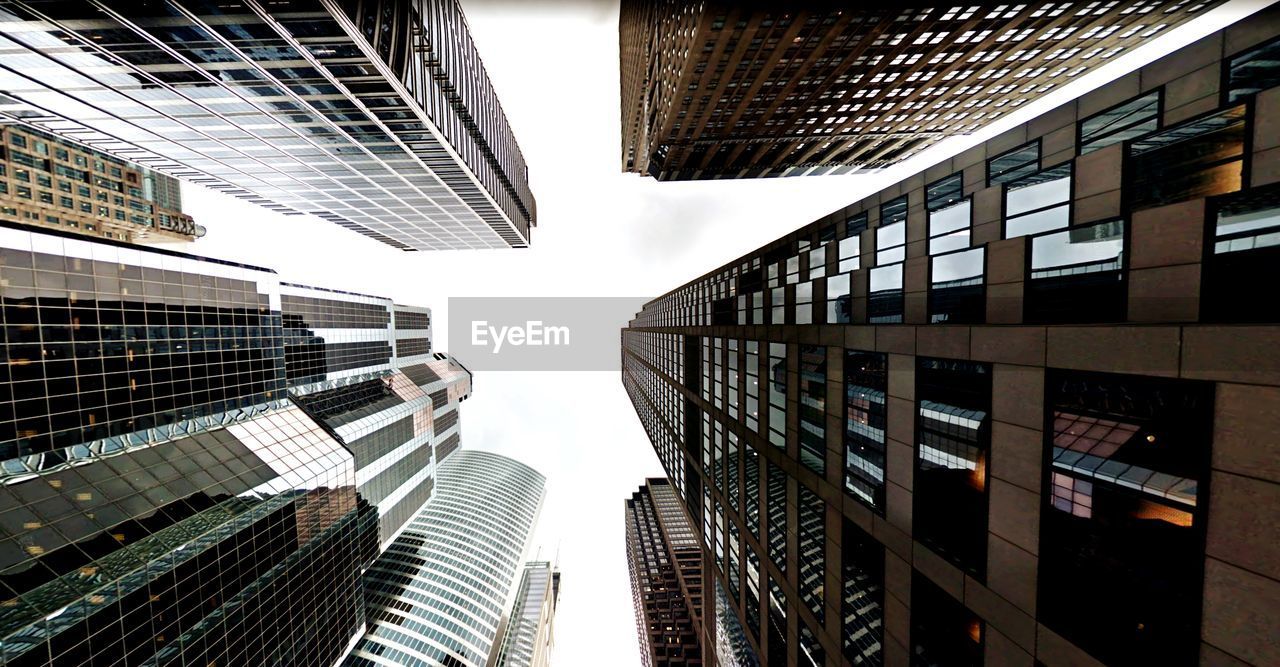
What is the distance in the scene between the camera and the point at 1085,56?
5066 cm

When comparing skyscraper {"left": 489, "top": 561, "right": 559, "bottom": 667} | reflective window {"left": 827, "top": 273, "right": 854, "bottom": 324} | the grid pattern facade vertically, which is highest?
the grid pattern facade

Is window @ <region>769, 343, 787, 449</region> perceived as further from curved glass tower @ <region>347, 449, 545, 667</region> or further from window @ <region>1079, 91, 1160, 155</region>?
curved glass tower @ <region>347, 449, 545, 667</region>

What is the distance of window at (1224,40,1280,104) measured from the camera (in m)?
7.24

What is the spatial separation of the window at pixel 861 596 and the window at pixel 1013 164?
47.2ft

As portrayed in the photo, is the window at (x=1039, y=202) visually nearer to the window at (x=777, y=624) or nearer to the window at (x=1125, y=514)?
the window at (x=1125, y=514)

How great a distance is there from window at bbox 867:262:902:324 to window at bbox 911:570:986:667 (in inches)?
386

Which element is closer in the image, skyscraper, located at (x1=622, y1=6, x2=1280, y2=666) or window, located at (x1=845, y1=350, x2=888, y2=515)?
skyscraper, located at (x1=622, y1=6, x2=1280, y2=666)

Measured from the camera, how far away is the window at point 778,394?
904 inches

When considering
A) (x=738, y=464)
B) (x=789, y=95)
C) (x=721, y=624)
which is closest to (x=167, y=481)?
(x=738, y=464)

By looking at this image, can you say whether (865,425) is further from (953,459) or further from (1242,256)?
(1242,256)

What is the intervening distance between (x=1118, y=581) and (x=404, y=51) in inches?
2782

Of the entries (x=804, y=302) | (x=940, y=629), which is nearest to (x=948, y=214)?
(x=804, y=302)

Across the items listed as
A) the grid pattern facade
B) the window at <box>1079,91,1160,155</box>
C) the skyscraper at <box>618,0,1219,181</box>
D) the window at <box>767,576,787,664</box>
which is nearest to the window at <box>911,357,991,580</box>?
the window at <box>1079,91,1160,155</box>

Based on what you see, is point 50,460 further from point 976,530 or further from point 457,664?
point 457,664
